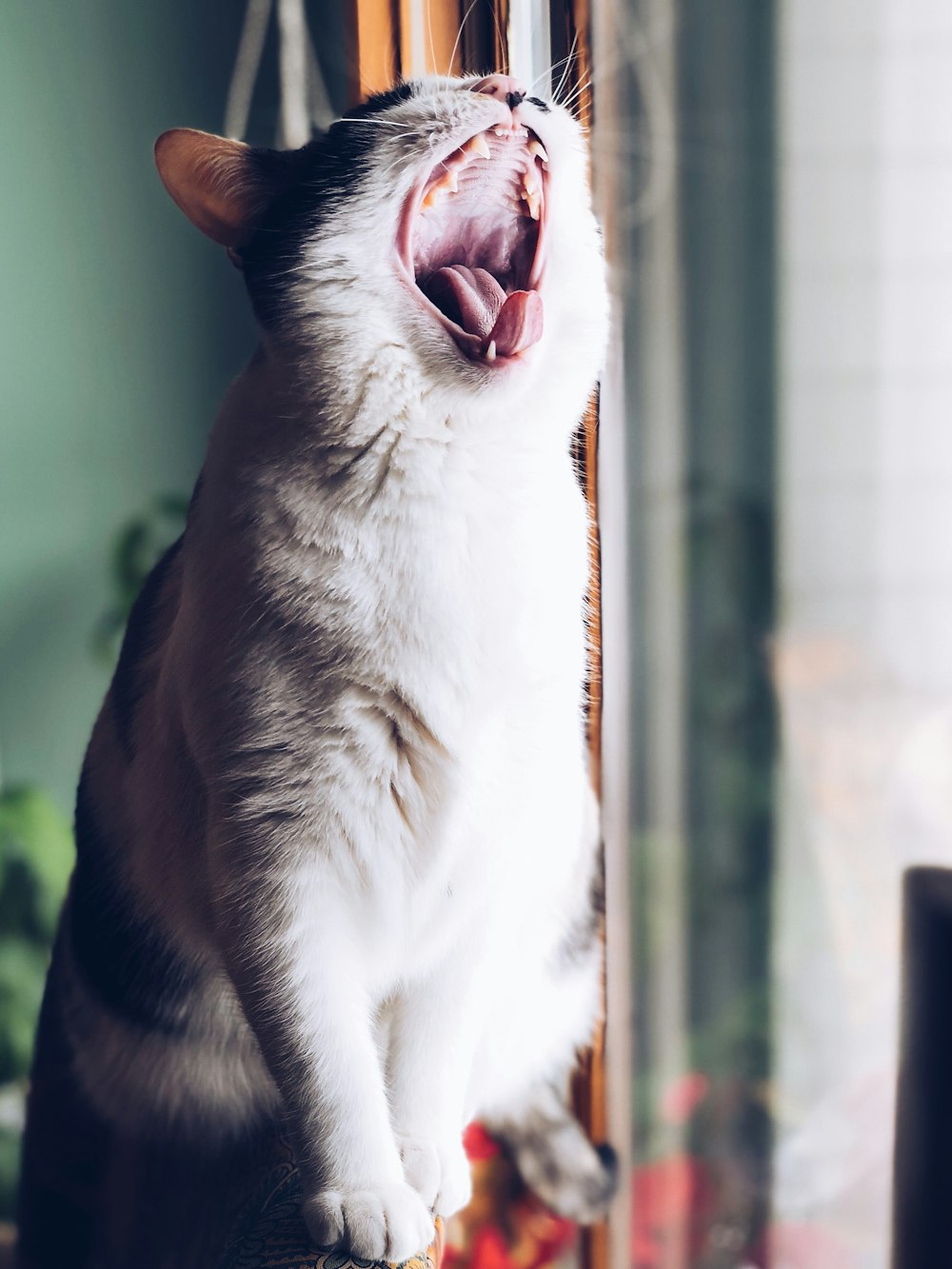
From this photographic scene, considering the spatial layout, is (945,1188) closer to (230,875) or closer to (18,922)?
(230,875)

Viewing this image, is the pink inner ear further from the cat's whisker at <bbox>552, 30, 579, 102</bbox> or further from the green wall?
the green wall

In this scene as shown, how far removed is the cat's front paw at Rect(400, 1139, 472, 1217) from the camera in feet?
2.51

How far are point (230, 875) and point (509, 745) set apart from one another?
22 centimetres

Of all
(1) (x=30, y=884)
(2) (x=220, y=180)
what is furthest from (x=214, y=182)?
(1) (x=30, y=884)

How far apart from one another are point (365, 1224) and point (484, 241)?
667mm

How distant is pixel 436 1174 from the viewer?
770 millimetres

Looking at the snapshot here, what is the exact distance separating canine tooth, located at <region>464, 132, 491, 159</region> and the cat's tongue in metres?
0.07

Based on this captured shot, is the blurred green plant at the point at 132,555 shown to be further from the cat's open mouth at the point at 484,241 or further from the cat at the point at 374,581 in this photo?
the cat's open mouth at the point at 484,241

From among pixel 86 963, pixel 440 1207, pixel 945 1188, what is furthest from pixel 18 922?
pixel 945 1188

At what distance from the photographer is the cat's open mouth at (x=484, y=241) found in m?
0.64

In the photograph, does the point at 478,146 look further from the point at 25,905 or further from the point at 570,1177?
the point at 25,905

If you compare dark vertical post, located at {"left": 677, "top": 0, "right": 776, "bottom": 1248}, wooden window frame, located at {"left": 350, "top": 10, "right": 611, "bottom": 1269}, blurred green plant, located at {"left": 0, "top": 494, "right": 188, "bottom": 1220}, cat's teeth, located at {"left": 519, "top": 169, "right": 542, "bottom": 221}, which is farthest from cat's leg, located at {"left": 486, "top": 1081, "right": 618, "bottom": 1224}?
cat's teeth, located at {"left": 519, "top": 169, "right": 542, "bottom": 221}

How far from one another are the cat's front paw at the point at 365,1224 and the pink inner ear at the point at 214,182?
659 millimetres

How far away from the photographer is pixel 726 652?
1.50 meters
